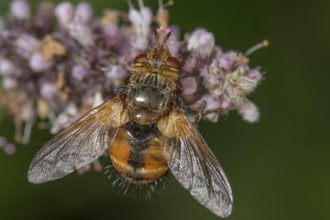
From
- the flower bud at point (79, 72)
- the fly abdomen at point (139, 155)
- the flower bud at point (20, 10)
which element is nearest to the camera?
the fly abdomen at point (139, 155)

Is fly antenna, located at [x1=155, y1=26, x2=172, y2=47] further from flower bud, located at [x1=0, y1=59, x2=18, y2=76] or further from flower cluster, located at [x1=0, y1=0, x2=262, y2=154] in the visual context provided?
flower bud, located at [x1=0, y1=59, x2=18, y2=76]

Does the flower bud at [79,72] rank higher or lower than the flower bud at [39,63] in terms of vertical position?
higher

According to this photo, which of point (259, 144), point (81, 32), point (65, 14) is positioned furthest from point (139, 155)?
point (259, 144)

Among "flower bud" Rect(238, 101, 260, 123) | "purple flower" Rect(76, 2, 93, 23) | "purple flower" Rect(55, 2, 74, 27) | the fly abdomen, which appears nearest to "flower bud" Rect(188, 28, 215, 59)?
"flower bud" Rect(238, 101, 260, 123)

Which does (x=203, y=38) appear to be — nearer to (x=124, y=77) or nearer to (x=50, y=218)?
(x=124, y=77)

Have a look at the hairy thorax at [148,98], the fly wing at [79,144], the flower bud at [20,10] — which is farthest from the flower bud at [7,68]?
the hairy thorax at [148,98]

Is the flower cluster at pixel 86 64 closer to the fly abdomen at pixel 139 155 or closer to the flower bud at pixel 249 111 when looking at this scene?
the flower bud at pixel 249 111
